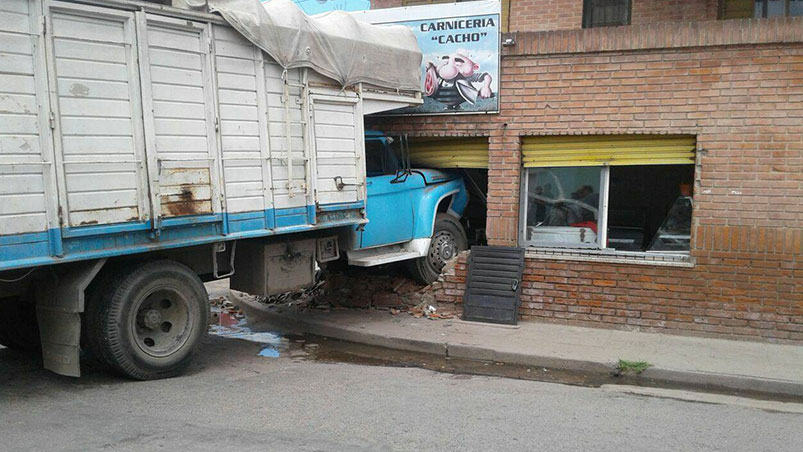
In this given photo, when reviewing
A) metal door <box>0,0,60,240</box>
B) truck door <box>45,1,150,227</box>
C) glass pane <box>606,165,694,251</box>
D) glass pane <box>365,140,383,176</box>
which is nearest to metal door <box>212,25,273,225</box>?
truck door <box>45,1,150,227</box>

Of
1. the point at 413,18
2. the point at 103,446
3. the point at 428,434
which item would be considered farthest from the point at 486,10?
the point at 103,446

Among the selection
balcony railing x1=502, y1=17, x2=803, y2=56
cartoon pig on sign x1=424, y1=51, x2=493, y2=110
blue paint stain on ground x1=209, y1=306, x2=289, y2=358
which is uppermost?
balcony railing x1=502, y1=17, x2=803, y2=56

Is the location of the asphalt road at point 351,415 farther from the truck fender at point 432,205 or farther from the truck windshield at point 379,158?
the truck windshield at point 379,158

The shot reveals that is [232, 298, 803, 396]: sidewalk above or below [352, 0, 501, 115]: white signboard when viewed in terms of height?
below

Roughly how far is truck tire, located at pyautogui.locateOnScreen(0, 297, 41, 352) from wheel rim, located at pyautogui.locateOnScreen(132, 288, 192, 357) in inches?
47.1

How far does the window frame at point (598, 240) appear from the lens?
8.05 m

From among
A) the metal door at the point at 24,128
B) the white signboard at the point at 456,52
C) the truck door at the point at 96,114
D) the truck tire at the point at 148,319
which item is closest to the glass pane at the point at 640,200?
the white signboard at the point at 456,52

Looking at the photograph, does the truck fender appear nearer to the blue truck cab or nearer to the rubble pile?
the blue truck cab

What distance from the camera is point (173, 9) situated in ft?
19.2

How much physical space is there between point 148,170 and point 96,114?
62 centimetres

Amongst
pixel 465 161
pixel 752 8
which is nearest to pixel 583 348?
pixel 465 161

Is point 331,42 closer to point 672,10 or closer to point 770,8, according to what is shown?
point 672,10

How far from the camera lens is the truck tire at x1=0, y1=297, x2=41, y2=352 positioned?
6422 millimetres

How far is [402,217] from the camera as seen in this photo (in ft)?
28.9
